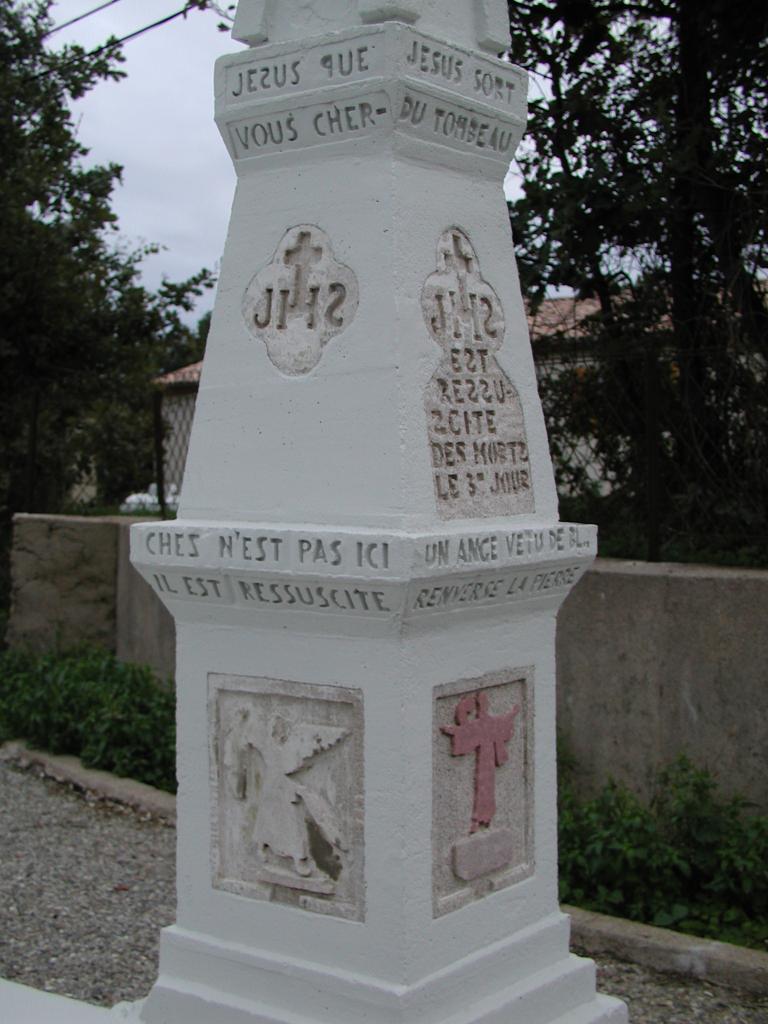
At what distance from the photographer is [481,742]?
132 inches

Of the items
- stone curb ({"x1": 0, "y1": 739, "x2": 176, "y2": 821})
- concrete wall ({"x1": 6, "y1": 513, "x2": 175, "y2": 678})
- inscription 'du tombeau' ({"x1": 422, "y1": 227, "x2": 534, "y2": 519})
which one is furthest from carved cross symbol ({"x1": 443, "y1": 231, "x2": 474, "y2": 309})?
concrete wall ({"x1": 6, "y1": 513, "x2": 175, "y2": 678})

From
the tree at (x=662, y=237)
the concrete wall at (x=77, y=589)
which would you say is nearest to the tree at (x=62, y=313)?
the concrete wall at (x=77, y=589)

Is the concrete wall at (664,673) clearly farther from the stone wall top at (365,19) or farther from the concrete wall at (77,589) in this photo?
the concrete wall at (77,589)

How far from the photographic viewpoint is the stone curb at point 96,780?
690cm

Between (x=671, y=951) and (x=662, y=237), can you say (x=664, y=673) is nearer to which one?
(x=671, y=951)

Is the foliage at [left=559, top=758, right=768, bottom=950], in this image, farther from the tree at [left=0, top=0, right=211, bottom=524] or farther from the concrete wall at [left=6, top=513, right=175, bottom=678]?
the tree at [left=0, top=0, right=211, bottom=524]

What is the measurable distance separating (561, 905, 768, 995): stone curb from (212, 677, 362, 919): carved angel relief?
1804 millimetres

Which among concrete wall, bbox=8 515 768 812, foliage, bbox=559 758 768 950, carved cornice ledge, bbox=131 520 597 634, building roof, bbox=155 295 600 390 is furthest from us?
building roof, bbox=155 295 600 390

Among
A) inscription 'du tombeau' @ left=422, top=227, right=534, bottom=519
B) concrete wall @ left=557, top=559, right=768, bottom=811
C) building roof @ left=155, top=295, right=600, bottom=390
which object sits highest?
building roof @ left=155, top=295, right=600, bottom=390

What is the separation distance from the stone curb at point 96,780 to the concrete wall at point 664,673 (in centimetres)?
218

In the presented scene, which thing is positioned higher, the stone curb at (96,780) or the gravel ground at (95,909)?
the stone curb at (96,780)

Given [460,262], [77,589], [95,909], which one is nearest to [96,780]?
[95,909]

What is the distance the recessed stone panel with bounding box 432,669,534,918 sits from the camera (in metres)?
3.25

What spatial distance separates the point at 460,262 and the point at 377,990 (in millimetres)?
1791
